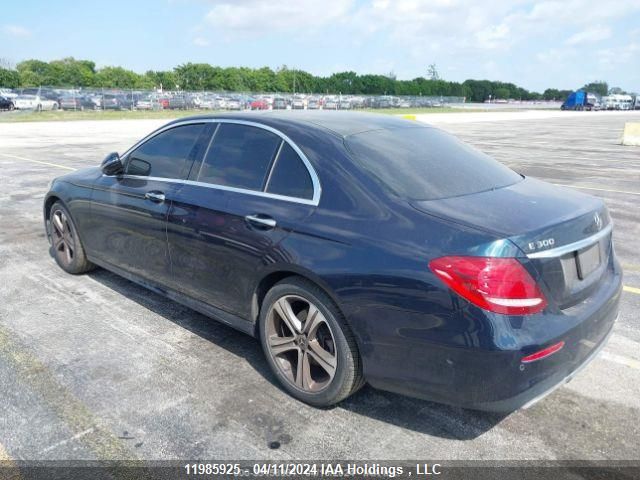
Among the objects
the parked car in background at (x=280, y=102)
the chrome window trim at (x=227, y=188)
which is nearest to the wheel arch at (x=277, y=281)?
the chrome window trim at (x=227, y=188)

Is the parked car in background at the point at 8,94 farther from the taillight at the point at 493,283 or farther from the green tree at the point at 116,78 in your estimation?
the green tree at the point at 116,78

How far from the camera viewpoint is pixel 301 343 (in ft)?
10.0

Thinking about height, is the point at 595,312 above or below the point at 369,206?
below

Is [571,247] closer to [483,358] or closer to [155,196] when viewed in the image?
[483,358]

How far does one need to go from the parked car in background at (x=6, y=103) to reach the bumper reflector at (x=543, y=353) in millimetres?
48846

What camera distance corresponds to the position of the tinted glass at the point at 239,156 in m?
3.38

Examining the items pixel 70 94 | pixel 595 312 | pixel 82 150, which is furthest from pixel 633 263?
pixel 70 94

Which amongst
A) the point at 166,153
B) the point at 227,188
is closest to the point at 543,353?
the point at 227,188

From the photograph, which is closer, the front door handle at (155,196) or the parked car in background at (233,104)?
the front door handle at (155,196)

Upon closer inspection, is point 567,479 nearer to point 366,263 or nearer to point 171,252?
point 366,263

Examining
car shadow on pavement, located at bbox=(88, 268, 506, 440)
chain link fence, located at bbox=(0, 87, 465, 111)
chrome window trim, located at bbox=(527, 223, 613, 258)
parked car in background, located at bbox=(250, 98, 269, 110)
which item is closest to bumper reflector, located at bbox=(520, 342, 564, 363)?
chrome window trim, located at bbox=(527, 223, 613, 258)

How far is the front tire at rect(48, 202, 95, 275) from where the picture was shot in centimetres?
502

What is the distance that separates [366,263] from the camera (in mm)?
2652

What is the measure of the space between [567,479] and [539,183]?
6.02 feet
